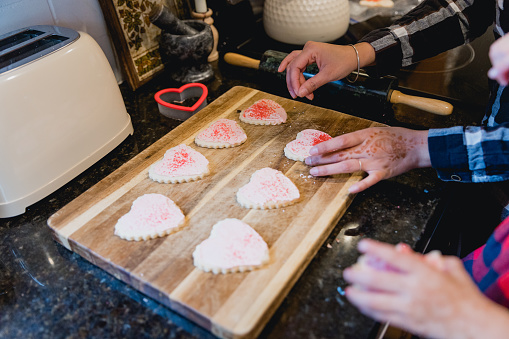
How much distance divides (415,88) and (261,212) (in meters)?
0.85

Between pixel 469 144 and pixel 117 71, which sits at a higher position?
pixel 117 71

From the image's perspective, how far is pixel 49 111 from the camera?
0.97 meters

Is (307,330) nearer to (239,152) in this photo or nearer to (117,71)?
(239,152)

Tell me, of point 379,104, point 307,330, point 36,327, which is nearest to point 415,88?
point 379,104

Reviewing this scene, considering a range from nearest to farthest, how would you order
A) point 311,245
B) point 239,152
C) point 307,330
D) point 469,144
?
point 307,330 → point 311,245 → point 469,144 → point 239,152

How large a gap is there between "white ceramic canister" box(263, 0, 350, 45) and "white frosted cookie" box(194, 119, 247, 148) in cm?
58

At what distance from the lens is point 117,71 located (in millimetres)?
1507

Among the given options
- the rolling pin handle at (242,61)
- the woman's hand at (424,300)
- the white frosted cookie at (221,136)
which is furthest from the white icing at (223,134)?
the woman's hand at (424,300)

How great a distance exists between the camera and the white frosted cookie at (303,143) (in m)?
1.07

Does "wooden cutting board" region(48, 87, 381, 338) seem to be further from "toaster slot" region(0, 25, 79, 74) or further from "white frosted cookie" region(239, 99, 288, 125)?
"toaster slot" region(0, 25, 79, 74)

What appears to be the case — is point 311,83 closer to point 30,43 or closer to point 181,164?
point 181,164

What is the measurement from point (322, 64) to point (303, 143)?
28 cm

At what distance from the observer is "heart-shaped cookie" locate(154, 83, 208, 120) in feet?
4.29

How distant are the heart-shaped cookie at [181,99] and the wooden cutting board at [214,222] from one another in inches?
4.2
